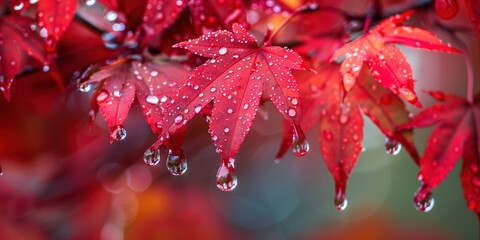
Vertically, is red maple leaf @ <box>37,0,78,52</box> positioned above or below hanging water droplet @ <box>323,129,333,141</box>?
above

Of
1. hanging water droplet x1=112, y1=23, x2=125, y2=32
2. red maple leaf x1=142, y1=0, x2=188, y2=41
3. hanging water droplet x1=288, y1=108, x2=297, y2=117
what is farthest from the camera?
hanging water droplet x1=112, y1=23, x2=125, y2=32

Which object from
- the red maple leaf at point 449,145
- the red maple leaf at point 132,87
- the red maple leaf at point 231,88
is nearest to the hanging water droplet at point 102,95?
the red maple leaf at point 132,87

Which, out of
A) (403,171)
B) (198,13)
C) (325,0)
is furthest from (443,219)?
(198,13)

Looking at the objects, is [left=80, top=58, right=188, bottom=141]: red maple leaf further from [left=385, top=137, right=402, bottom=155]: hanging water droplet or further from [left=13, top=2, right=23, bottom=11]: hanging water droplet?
[left=385, top=137, right=402, bottom=155]: hanging water droplet

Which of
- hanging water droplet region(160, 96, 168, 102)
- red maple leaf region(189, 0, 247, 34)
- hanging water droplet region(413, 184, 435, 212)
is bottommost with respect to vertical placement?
hanging water droplet region(413, 184, 435, 212)

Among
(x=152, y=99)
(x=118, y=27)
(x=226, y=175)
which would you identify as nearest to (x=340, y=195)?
(x=226, y=175)

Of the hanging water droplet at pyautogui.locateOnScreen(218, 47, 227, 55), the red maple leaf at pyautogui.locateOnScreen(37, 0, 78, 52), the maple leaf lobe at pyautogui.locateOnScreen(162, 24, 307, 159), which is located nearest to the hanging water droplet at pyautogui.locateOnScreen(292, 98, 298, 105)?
the maple leaf lobe at pyautogui.locateOnScreen(162, 24, 307, 159)

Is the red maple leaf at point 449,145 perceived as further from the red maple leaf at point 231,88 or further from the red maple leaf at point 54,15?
the red maple leaf at point 54,15

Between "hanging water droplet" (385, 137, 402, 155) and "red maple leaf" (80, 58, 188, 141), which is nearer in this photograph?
"red maple leaf" (80, 58, 188, 141)
